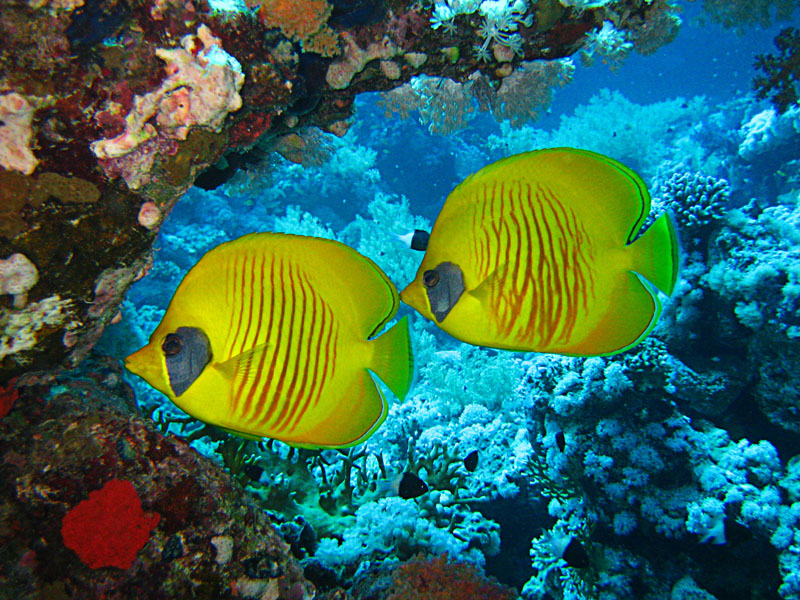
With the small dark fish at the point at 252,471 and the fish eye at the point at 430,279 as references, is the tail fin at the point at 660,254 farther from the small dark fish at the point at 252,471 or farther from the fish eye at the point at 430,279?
the small dark fish at the point at 252,471

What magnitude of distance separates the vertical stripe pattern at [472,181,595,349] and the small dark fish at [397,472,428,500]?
233 centimetres

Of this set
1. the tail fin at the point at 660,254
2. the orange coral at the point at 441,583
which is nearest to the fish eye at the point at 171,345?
the tail fin at the point at 660,254

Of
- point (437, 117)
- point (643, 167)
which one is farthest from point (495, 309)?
point (643, 167)

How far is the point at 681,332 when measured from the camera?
4.41 meters

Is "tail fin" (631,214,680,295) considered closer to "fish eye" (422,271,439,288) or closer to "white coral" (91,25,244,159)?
"fish eye" (422,271,439,288)

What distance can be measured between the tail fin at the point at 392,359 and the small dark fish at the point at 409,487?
2.23 metres

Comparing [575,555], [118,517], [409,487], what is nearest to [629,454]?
[575,555]

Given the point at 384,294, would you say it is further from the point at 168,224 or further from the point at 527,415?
the point at 168,224

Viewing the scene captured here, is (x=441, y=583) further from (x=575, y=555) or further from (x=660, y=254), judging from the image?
(x=660, y=254)

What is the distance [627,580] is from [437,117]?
4.43 meters

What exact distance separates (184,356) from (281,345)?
24 centimetres

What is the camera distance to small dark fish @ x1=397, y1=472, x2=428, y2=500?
122 inches

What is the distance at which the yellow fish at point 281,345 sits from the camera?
3.41 ft

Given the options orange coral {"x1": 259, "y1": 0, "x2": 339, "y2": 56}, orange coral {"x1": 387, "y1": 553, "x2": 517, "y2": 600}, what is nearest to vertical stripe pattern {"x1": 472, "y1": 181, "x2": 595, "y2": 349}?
orange coral {"x1": 259, "y1": 0, "x2": 339, "y2": 56}
